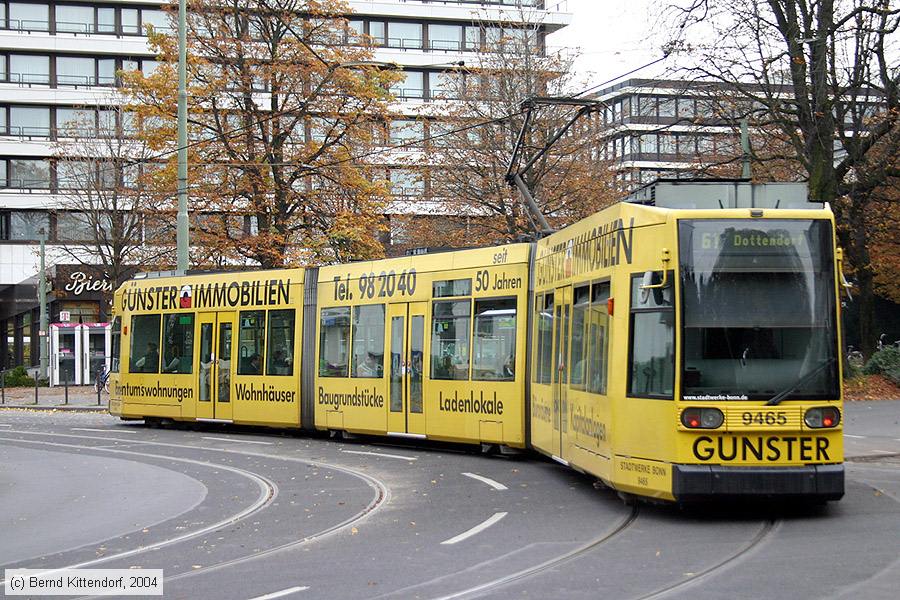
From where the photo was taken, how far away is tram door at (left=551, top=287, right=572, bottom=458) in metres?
13.7

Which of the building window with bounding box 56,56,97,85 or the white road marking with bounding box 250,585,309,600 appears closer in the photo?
the white road marking with bounding box 250,585,309,600

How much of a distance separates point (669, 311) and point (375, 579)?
394cm

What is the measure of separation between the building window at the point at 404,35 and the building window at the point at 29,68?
63.0 feet

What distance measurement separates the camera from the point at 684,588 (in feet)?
25.8

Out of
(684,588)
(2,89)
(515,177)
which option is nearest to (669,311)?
(684,588)

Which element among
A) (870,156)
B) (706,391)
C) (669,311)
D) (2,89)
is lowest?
(706,391)

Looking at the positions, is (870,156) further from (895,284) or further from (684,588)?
(684,588)

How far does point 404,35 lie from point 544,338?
5537 centimetres

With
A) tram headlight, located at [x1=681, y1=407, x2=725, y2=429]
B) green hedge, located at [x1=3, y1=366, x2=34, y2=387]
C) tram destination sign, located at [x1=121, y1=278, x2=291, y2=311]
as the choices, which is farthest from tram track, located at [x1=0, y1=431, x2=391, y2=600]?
green hedge, located at [x1=3, y1=366, x2=34, y2=387]

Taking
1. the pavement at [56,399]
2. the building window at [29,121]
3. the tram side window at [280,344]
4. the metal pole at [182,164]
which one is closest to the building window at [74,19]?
the building window at [29,121]

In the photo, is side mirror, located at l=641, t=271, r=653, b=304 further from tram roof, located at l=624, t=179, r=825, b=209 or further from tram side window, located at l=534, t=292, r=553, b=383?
tram side window, located at l=534, t=292, r=553, b=383

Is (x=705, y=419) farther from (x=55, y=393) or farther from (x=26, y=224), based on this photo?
(x=26, y=224)

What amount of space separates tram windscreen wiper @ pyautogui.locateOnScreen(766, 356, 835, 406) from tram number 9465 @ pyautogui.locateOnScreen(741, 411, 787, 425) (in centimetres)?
10

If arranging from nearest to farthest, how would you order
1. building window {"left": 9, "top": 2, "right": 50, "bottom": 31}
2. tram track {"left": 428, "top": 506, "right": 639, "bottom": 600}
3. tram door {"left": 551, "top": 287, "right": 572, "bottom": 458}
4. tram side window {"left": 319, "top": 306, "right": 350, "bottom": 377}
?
1. tram track {"left": 428, "top": 506, "right": 639, "bottom": 600}
2. tram door {"left": 551, "top": 287, "right": 572, "bottom": 458}
3. tram side window {"left": 319, "top": 306, "right": 350, "bottom": 377}
4. building window {"left": 9, "top": 2, "right": 50, "bottom": 31}
